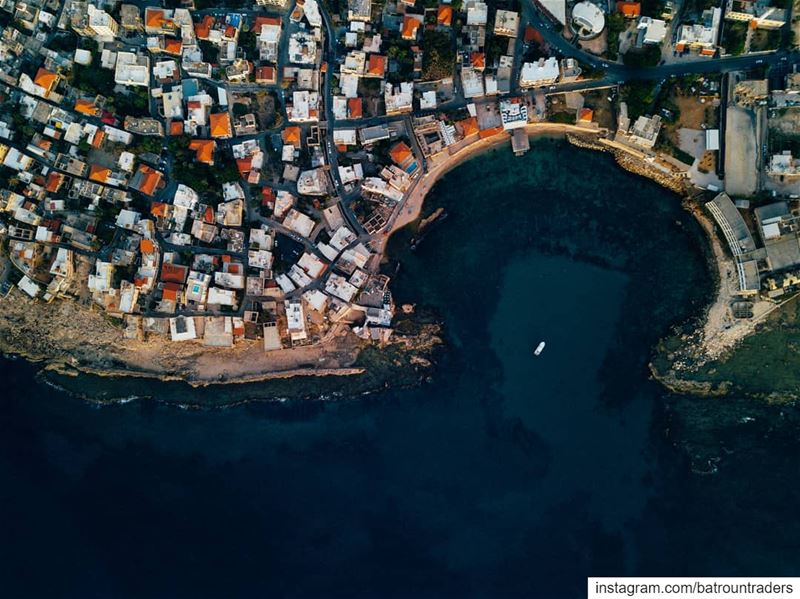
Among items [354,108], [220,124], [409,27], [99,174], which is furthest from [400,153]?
[99,174]

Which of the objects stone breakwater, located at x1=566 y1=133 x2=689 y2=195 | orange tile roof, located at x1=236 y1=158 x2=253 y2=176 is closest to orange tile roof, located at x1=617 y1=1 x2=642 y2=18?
stone breakwater, located at x1=566 y1=133 x2=689 y2=195

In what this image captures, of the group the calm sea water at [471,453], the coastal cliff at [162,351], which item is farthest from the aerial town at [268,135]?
the calm sea water at [471,453]

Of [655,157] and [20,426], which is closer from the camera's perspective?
[655,157]

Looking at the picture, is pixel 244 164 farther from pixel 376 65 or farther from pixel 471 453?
pixel 471 453

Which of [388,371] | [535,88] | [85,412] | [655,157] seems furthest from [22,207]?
[655,157]

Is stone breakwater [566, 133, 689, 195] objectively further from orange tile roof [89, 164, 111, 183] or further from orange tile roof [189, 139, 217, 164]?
orange tile roof [89, 164, 111, 183]

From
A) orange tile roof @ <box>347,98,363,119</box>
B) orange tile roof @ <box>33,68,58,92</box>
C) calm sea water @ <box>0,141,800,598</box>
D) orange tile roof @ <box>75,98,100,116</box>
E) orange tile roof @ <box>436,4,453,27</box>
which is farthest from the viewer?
orange tile roof @ <box>75,98,100,116</box>

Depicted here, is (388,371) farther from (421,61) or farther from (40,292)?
(40,292)
